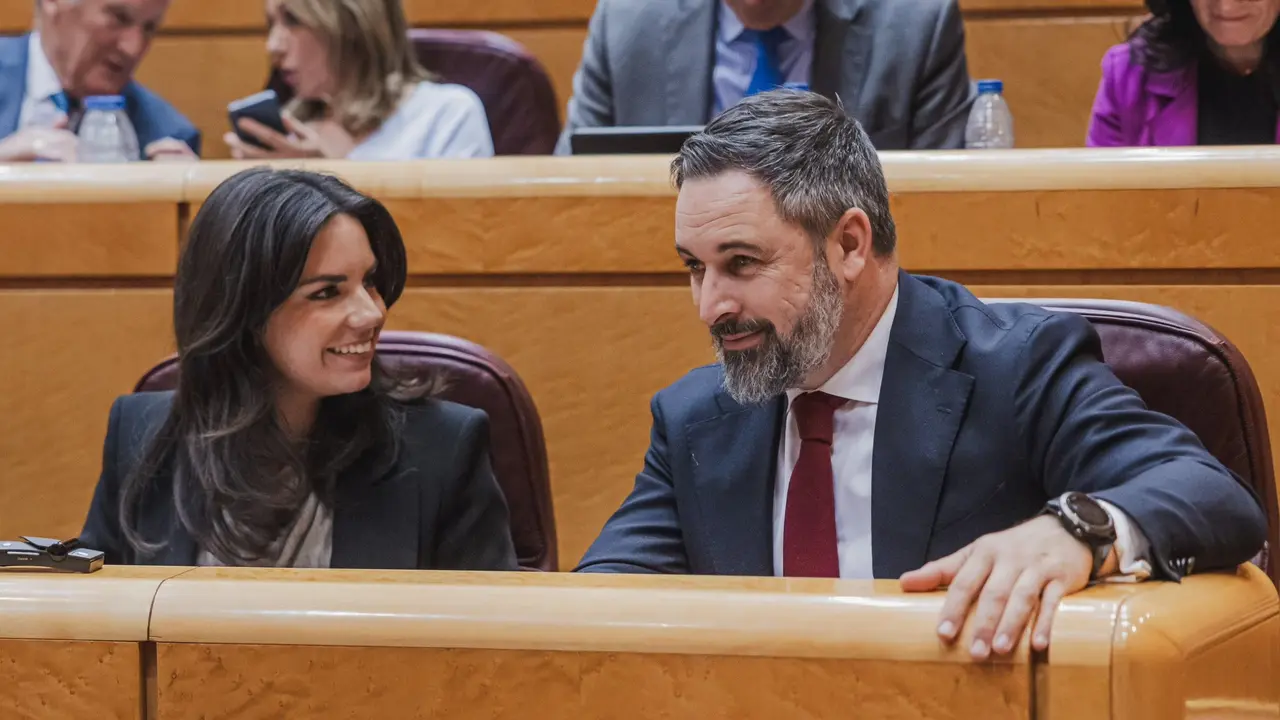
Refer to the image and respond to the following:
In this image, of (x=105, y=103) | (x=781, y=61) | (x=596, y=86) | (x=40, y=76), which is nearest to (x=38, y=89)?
(x=40, y=76)

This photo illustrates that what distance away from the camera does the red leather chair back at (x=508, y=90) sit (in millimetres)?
2309

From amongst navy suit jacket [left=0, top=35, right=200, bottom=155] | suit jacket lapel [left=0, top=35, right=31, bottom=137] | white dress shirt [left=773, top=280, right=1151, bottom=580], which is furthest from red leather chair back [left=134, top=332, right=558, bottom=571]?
suit jacket lapel [left=0, top=35, right=31, bottom=137]

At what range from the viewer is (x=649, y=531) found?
1208mm

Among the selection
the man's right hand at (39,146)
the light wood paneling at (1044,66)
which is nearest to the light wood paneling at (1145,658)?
the man's right hand at (39,146)

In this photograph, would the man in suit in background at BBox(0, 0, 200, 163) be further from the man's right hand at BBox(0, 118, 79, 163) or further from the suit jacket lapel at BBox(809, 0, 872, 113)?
the suit jacket lapel at BBox(809, 0, 872, 113)

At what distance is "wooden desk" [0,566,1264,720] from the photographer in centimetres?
72

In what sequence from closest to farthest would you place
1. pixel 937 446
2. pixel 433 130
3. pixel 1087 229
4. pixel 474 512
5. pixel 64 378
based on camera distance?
1. pixel 937 446
2. pixel 474 512
3. pixel 1087 229
4. pixel 64 378
5. pixel 433 130

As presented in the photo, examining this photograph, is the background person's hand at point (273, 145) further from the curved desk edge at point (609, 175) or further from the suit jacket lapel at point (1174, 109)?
the suit jacket lapel at point (1174, 109)

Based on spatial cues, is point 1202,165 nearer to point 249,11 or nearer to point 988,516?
point 988,516

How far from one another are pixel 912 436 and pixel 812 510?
0.09 m

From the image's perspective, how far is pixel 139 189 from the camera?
1679 millimetres

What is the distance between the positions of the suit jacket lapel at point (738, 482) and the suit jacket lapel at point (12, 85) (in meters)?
1.45

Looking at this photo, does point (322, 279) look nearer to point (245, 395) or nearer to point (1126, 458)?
point (245, 395)

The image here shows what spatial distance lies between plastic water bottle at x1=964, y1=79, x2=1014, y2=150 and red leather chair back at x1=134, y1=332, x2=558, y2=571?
812mm
